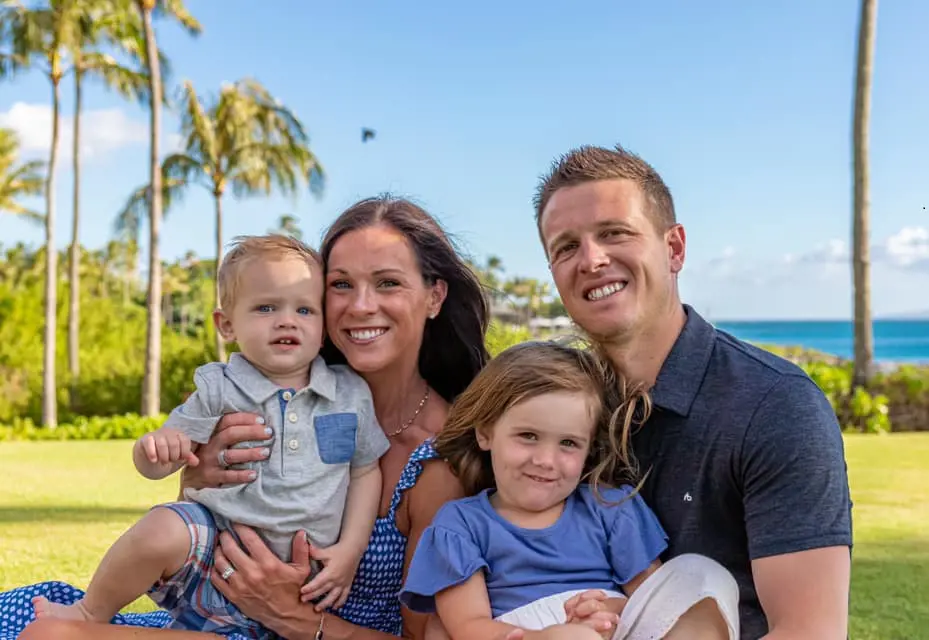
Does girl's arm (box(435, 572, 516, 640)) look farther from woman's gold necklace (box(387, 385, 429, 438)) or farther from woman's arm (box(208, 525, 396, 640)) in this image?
woman's gold necklace (box(387, 385, 429, 438))

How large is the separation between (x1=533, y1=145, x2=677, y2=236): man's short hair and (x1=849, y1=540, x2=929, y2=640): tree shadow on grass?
11.6 feet

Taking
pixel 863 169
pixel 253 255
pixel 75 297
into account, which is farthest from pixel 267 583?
pixel 75 297

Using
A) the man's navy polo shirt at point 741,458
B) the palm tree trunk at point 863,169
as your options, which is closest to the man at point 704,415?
the man's navy polo shirt at point 741,458

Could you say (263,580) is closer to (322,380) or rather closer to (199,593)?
(199,593)

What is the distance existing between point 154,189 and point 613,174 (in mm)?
18870

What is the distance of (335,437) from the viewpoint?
3.20 m

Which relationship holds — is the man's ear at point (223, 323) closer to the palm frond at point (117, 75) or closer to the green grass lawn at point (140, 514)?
the green grass lawn at point (140, 514)

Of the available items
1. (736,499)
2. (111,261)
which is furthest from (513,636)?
(111,261)

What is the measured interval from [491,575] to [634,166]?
4.35 feet

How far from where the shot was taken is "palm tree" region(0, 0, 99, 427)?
68.4 feet

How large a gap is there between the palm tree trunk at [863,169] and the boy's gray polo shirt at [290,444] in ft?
46.1

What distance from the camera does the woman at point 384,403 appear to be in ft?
10.1

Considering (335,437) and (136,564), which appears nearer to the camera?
(136,564)

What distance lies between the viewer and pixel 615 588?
2.77 metres
